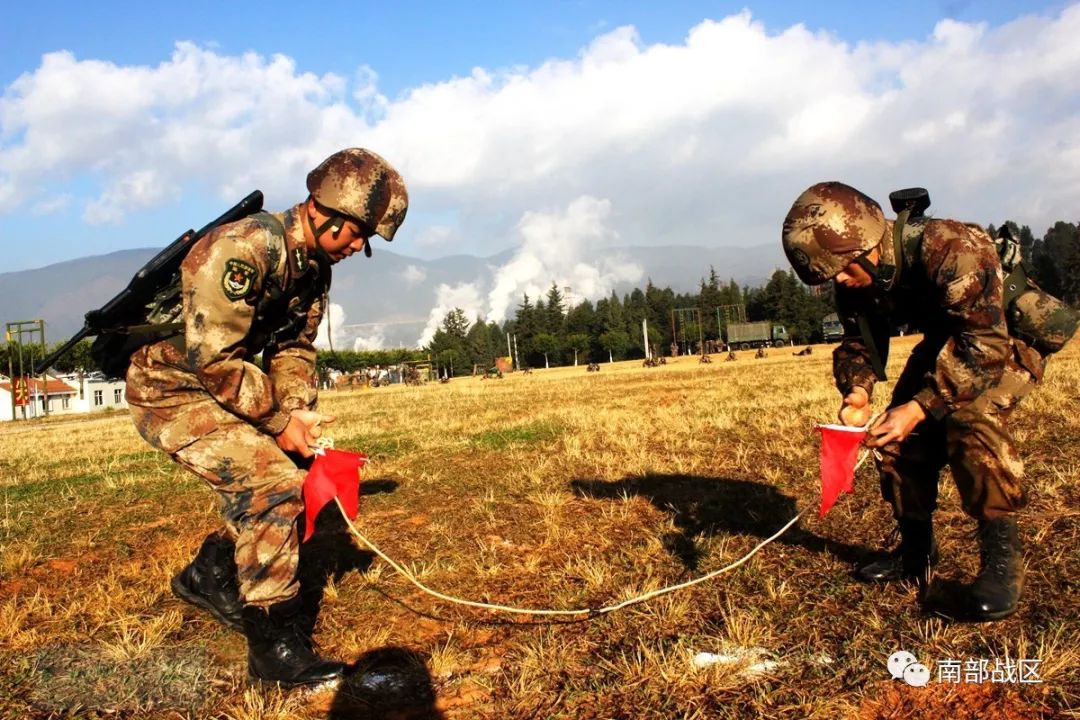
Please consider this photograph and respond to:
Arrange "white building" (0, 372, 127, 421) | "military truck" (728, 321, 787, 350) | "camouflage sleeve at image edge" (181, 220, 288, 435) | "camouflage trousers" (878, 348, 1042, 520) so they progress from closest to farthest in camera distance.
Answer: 1. "camouflage sleeve at image edge" (181, 220, 288, 435)
2. "camouflage trousers" (878, 348, 1042, 520)
3. "white building" (0, 372, 127, 421)
4. "military truck" (728, 321, 787, 350)

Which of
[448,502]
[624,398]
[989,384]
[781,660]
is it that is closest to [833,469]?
[989,384]

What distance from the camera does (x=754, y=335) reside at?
266ft

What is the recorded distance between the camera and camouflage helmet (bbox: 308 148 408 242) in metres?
3.81

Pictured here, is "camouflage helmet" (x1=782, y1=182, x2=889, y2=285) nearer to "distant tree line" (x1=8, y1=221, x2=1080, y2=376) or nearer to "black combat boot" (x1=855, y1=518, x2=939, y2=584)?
"black combat boot" (x1=855, y1=518, x2=939, y2=584)

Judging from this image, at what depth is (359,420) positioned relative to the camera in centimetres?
1791

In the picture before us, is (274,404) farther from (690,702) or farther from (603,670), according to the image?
(690,702)

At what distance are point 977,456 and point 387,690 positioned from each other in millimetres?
3053

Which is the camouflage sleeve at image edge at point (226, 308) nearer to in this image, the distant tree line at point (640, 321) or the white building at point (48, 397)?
the white building at point (48, 397)

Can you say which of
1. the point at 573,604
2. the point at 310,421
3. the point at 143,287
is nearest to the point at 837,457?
the point at 573,604

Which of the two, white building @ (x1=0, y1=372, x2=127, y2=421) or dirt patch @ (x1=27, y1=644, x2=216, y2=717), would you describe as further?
white building @ (x1=0, y1=372, x2=127, y2=421)

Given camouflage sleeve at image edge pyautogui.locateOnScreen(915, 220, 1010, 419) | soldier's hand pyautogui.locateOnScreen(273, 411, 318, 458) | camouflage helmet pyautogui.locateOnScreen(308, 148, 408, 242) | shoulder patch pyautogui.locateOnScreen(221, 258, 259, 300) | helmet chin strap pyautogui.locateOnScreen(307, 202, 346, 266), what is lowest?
soldier's hand pyautogui.locateOnScreen(273, 411, 318, 458)

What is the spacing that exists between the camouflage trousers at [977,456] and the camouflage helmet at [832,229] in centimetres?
96

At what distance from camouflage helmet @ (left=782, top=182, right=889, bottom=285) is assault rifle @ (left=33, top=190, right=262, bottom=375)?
3130 mm

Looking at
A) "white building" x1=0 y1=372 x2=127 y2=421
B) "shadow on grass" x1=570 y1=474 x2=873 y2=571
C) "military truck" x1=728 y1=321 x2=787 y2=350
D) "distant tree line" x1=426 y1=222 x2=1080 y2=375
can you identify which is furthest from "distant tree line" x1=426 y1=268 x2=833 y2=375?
"shadow on grass" x1=570 y1=474 x2=873 y2=571
